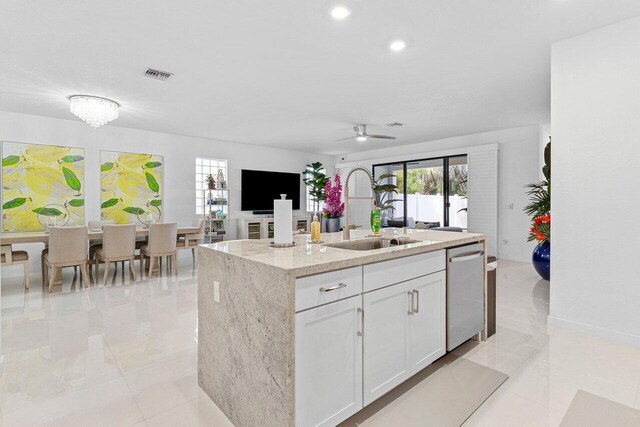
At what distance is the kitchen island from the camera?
138cm

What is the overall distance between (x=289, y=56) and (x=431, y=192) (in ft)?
17.6

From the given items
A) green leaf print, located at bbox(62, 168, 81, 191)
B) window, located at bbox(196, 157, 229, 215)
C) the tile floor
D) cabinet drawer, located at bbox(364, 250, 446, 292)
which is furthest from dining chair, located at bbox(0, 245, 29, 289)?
cabinet drawer, located at bbox(364, 250, 446, 292)

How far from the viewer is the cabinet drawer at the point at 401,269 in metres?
1.71

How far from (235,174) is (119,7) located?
5194 mm

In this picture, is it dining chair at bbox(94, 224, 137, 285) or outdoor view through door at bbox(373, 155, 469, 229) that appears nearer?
dining chair at bbox(94, 224, 137, 285)

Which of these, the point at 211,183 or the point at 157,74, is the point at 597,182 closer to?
the point at 157,74

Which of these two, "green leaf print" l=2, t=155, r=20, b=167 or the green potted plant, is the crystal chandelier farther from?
the green potted plant

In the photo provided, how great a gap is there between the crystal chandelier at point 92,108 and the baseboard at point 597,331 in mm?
5654

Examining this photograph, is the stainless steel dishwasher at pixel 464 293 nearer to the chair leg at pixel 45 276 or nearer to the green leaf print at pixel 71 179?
the chair leg at pixel 45 276

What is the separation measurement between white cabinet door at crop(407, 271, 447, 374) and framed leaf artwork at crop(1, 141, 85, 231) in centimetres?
536

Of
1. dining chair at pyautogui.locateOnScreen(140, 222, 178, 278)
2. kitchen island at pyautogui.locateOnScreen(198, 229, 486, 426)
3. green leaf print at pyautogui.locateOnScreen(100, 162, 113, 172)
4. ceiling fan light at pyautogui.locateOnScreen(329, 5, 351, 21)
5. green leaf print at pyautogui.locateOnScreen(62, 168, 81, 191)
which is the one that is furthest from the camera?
green leaf print at pyautogui.locateOnScreen(100, 162, 113, 172)

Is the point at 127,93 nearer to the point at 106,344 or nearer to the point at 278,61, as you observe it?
the point at 278,61

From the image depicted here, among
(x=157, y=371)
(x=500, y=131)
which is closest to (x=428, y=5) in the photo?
(x=157, y=371)

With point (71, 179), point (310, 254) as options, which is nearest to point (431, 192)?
point (310, 254)
